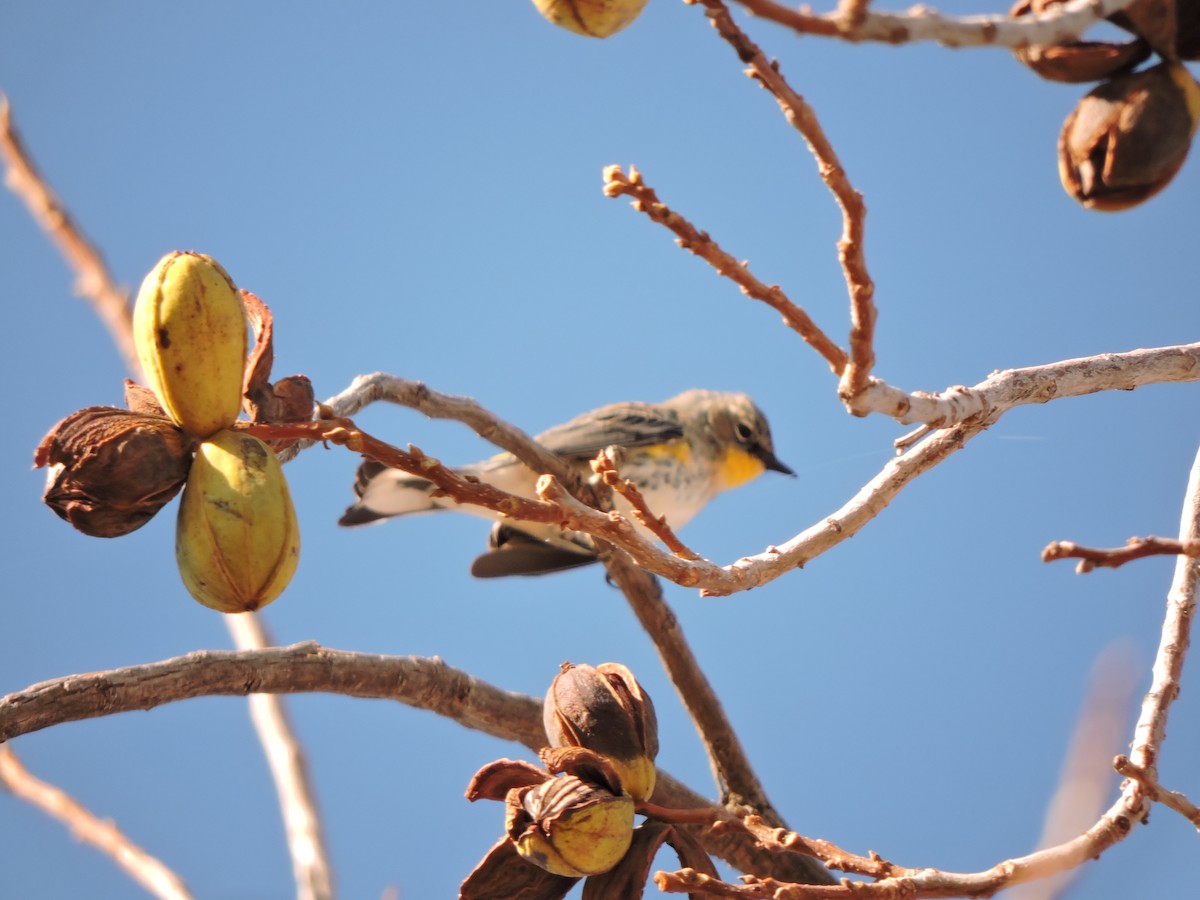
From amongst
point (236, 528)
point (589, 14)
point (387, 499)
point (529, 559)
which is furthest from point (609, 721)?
point (387, 499)

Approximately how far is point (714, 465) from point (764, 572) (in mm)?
5970

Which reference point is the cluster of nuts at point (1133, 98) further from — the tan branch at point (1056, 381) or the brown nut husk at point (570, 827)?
the brown nut husk at point (570, 827)

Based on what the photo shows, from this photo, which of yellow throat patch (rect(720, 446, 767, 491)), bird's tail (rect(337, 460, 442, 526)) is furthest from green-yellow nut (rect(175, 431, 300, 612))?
yellow throat patch (rect(720, 446, 767, 491))

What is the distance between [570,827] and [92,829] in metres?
2.14

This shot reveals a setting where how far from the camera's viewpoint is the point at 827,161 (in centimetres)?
137

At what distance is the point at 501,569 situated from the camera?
598 cm

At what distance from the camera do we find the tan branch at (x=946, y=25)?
3.78 ft

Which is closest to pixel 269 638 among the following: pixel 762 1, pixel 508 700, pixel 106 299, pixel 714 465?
pixel 106 299

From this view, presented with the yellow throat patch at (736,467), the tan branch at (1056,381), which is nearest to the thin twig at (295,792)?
the tan branch at (1056,381)

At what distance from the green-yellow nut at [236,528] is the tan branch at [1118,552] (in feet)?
2.91

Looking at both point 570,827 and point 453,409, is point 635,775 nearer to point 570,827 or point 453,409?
point 570,827

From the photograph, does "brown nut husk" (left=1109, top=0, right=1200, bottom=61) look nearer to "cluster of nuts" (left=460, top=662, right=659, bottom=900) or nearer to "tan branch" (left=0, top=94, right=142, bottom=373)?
"cluster of nuts" (left=460, top=662, right=659, bottom=900)

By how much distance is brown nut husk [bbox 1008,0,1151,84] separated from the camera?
58.3 inches

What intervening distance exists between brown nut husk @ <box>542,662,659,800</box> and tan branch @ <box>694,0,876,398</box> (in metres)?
0.65
